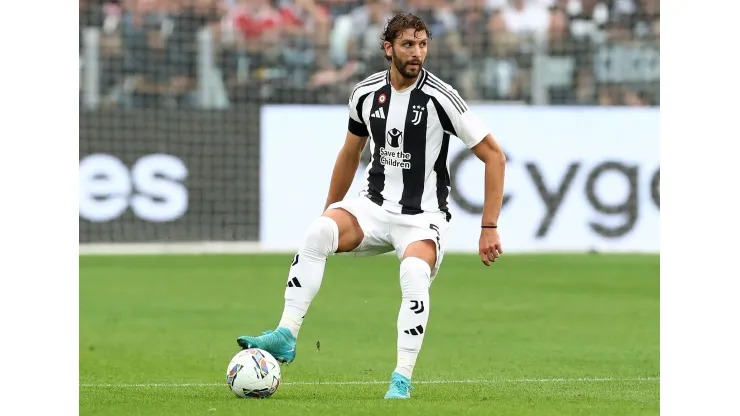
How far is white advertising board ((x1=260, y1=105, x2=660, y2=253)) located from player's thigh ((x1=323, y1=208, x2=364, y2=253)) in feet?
30.7

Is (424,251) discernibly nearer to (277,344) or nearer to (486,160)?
(486,160)

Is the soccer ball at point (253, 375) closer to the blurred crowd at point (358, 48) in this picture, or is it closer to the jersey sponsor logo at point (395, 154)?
the jersey sponsor logo at point (395, 154)

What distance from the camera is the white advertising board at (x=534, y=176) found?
17047 mm

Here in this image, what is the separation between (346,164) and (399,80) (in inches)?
25.7

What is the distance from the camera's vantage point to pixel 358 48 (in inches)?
733

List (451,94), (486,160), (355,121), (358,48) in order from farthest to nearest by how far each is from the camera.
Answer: (358,48) < (355,121) < (451,94) < (486,160)

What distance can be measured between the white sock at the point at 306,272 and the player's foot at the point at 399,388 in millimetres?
656

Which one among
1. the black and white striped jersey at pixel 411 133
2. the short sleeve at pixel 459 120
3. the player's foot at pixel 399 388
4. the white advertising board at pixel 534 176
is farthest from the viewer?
the white advertising board at pixel 534 176

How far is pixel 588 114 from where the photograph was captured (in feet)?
58.0

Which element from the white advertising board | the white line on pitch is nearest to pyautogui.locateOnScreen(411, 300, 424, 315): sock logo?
the white line on pitch

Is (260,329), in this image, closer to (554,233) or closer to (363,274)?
(363,274)

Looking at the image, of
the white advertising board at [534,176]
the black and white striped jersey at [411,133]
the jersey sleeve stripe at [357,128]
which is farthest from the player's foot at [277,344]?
the white advertising board at [534,176]

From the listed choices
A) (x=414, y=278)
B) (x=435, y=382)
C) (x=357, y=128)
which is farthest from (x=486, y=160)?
(x=435, y=382)
